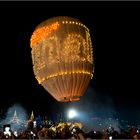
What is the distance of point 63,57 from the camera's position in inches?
860

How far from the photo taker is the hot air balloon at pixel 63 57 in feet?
72.0

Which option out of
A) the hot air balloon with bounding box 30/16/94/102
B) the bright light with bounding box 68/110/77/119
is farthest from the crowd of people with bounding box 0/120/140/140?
the bright light with bounding box 68/110/77/119

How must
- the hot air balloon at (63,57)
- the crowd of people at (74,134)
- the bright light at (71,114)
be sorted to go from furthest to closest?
1. the bright light at (71,114)
2. the hot air balloon at (63,57)
3. the crowd of people at (74,134)

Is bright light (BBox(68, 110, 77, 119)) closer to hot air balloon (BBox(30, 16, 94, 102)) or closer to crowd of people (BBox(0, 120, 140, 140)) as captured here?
hot air balloon (BBox(30, 16, 94, 102))

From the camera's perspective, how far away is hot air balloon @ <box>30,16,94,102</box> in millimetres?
21953

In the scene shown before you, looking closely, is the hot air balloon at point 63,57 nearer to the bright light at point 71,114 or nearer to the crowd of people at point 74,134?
the crowd of people at point 74,134

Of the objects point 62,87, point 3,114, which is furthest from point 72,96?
point 3,114

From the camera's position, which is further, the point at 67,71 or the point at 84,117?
the point at 84,117

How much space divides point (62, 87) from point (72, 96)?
83 centimetres

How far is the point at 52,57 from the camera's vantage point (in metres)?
22.0

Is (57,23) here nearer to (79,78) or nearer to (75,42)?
(75,42)

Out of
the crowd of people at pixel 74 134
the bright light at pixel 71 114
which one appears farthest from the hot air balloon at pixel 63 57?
the bright light at pixel 71 114

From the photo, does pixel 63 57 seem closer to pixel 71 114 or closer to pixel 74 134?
pixel 74 134

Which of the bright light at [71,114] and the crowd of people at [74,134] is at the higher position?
the bright light at [71,114]
